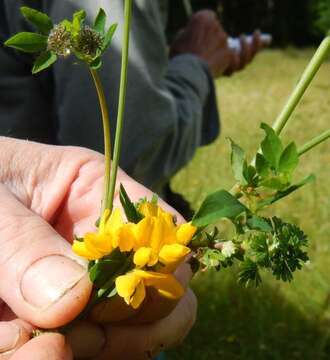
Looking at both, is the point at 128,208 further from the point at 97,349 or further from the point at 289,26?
the point at 289,26

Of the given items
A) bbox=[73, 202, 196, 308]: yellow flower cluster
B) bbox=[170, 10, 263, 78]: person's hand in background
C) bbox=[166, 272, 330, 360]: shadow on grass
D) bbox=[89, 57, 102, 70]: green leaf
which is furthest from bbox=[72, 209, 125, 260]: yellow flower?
bbox=[170, 10, 263, 78]: person's hand in background

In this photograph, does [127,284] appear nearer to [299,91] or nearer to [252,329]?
[299,91]

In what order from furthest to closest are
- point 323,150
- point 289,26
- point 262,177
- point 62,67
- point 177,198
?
point 289,26
point 323,150
point 177,198
point 62,67
point 262,177

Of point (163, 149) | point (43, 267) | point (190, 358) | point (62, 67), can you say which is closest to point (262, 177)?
point (43, 267)

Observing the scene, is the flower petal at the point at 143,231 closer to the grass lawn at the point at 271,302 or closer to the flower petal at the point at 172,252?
the flower petal at the point at 172,252

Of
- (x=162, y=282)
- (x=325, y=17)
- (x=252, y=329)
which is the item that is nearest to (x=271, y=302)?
(x=252, y=329)

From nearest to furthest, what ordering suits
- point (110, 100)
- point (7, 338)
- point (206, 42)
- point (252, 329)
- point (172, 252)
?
1. point (172, 252)
2. point (7, 338)
3. point (110, 100)
4. point (252, 329)
5. point (206, 42)
